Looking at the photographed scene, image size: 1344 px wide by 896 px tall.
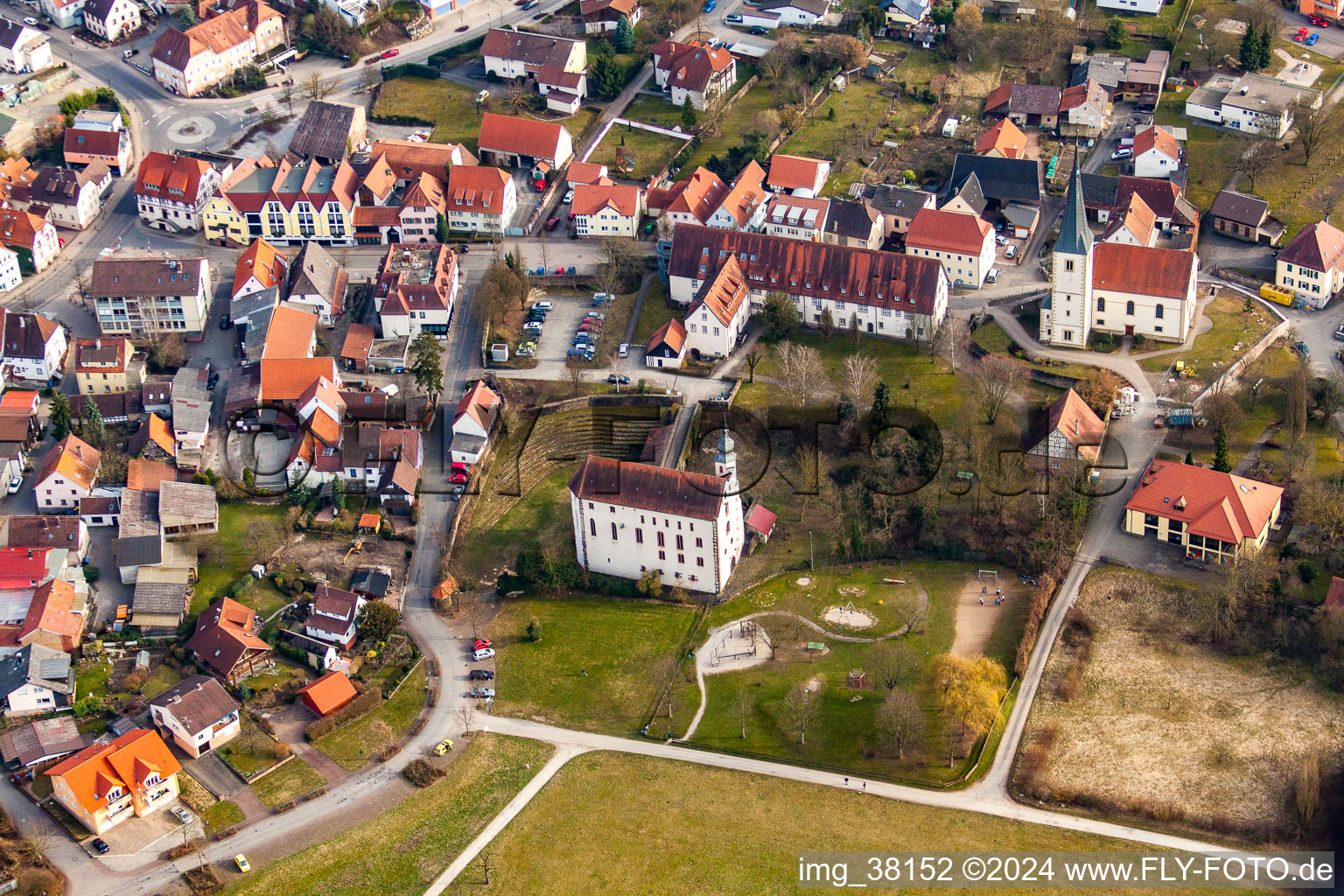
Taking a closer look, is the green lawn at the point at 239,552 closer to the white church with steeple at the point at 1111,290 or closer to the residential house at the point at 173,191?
the residential house at the point at 173,191

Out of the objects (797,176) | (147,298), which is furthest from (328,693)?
(797,176)

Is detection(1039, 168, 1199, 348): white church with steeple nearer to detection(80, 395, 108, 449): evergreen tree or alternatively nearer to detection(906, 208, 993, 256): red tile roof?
detection(906, 208, 993, 256): red tile roof

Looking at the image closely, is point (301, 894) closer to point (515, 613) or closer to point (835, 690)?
point (515, 613)

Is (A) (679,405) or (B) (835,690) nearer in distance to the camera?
(B) (835,690)

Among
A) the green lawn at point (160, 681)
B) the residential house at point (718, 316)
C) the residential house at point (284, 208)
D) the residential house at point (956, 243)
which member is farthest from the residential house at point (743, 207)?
the green lawn at point (160, 681)

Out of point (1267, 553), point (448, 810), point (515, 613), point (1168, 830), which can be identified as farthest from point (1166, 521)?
point (448, 810)

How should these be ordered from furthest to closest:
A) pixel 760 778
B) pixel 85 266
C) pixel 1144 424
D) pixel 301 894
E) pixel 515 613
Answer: pixel 85 266 → pixel 1144 424 → pixel 515 613 → pixel 760 778 → pixel 301 894
